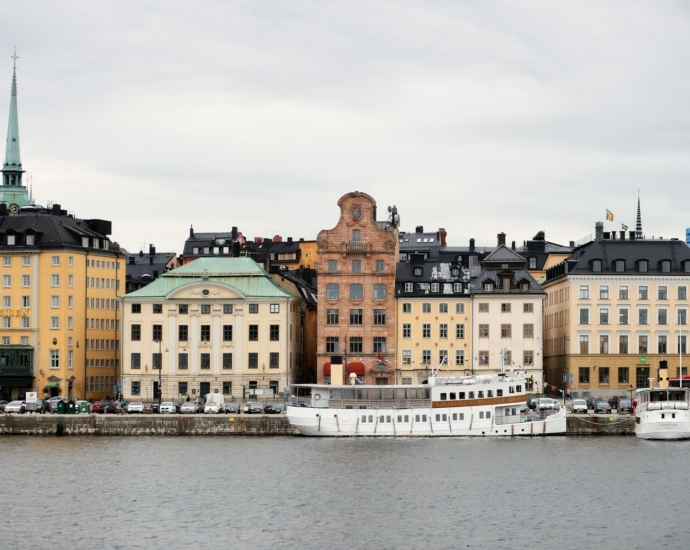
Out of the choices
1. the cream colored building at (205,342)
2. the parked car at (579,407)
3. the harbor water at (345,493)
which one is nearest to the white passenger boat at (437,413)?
the harbor water at (345,493)

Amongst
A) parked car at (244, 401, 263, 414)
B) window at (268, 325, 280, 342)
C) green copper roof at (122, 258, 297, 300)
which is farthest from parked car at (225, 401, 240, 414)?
green copper roof at (122, 258, 297, 300)

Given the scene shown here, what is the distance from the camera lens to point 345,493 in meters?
97.1

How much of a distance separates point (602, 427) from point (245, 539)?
63737mm

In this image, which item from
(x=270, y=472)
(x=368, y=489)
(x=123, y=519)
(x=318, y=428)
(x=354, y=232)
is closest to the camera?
(x=123, y=519)

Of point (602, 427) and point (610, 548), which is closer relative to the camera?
point (610, 548)

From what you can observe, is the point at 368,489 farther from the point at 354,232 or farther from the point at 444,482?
the point at 354,232

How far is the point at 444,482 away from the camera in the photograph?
103 m

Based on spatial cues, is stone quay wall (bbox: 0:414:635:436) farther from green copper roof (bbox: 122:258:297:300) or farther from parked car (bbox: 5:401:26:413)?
green copper roof (bbox: 122:258:297:300)

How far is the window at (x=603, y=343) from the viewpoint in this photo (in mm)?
166500

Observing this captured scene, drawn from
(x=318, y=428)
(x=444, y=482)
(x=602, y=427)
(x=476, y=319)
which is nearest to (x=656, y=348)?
(x=476, y=319)

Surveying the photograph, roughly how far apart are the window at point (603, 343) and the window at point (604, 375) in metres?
1.89

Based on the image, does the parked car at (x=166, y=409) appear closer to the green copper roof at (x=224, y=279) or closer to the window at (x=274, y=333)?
→ the window at (x=274, y=333)

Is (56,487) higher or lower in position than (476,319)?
lower

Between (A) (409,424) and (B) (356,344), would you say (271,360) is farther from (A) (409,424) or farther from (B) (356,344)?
(A) (409,424)
